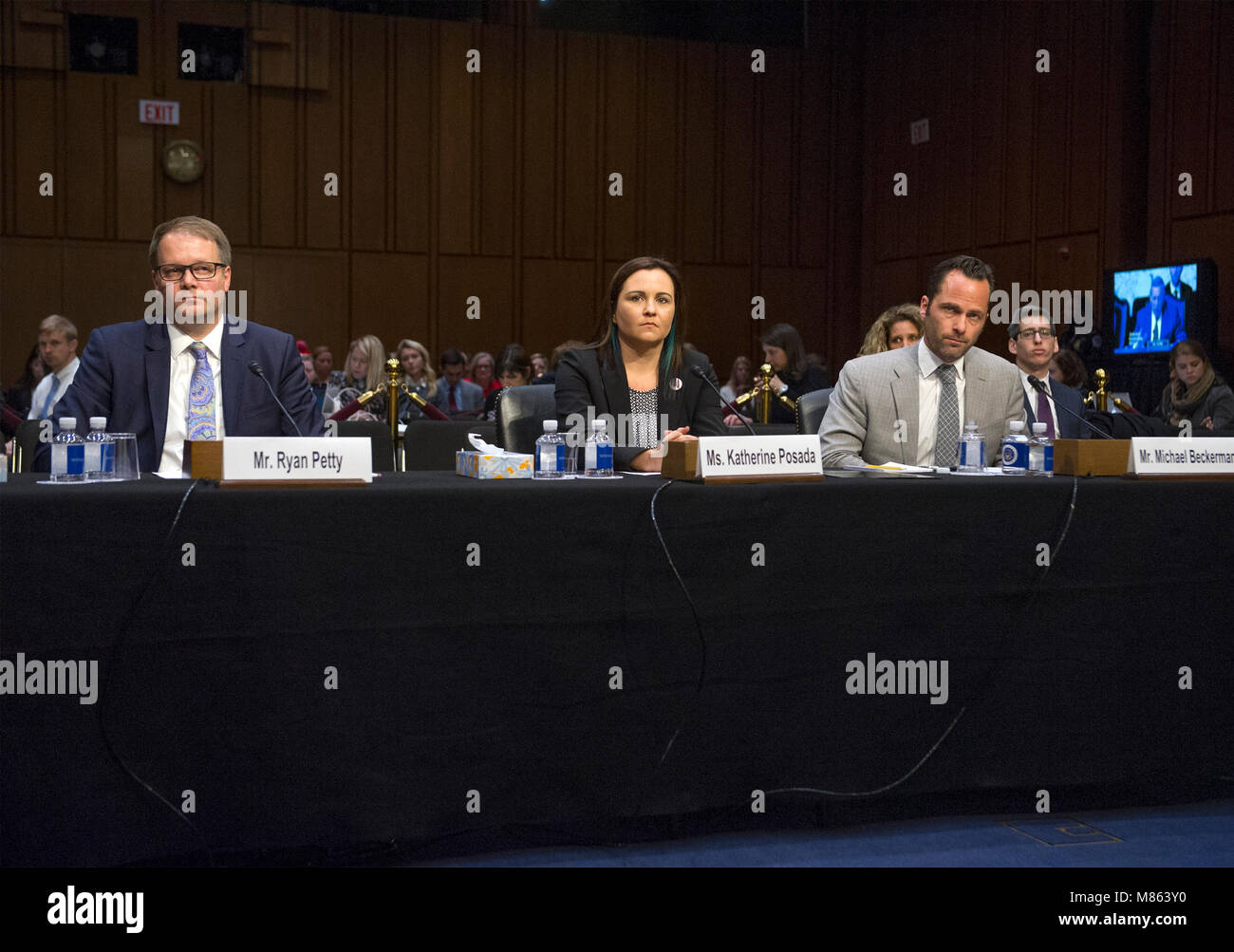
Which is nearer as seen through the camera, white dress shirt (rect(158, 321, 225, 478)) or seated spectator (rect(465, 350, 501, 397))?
white dress shirt (rect(158, 321, 225, 478))

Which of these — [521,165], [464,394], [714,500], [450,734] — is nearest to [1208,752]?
[714,500]

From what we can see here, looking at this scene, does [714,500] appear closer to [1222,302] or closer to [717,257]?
[1222,302]

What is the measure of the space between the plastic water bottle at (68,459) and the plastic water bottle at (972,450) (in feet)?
5.97

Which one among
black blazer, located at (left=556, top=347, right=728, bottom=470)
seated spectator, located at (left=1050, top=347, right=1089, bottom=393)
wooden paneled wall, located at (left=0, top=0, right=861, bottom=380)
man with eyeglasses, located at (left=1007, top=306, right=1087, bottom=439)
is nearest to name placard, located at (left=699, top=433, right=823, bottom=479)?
black blazer, located at (left=556, top=347, right=728, bottom=470)

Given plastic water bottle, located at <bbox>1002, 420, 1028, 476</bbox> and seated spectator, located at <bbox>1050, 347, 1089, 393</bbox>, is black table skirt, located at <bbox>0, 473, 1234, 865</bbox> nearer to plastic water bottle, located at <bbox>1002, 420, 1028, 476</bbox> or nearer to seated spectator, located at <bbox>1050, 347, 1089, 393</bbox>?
plastic water bottle, located at <bbox>1002, 420, 1028, 476</bbox>

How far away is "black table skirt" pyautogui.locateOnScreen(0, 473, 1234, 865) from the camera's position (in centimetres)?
203

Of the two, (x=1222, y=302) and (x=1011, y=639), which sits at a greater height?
(x=1222, y=302)

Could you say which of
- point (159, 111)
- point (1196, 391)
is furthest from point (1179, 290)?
point (159, 111)

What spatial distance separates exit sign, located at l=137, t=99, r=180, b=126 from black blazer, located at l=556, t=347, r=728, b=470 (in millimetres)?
7740

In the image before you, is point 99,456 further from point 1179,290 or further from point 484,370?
point 484,370

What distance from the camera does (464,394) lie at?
28.3ft

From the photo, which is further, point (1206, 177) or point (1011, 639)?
point (1206, 177)

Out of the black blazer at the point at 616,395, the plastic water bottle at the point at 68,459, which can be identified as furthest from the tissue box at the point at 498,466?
the plastic water bottle at the point at 68,459

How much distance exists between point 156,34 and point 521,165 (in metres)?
3.03
